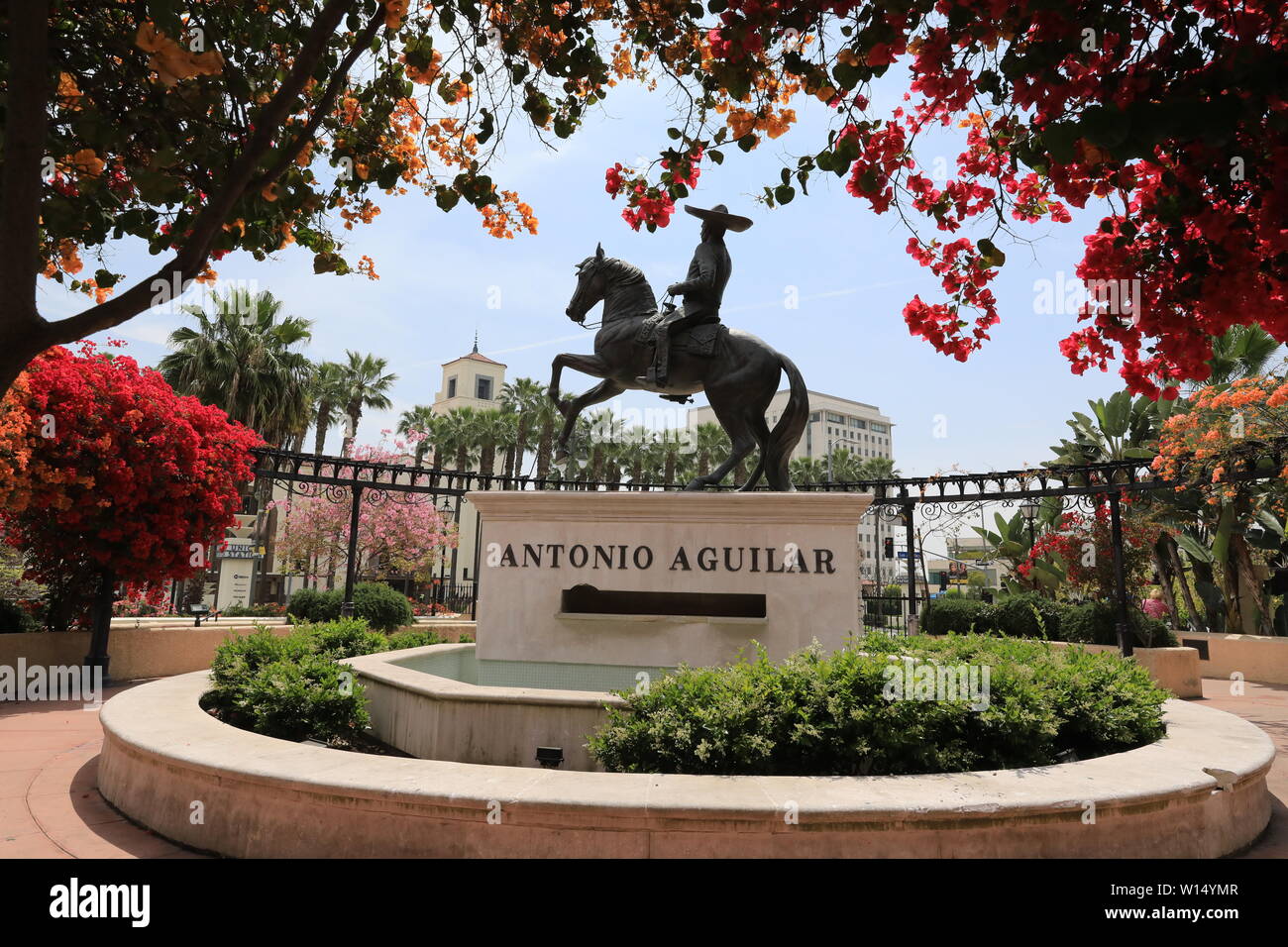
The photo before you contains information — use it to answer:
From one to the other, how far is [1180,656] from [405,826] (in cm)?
1397

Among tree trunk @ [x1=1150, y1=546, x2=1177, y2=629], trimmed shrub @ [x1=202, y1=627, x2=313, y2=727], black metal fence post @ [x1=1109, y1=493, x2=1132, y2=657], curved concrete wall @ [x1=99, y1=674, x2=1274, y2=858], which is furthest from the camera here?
tree trunk @ [x1=1150, y1=546, x2=1177, y2=629]

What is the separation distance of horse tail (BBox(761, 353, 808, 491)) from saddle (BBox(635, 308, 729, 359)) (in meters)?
0.75

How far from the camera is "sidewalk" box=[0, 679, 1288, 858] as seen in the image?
13.8 ft

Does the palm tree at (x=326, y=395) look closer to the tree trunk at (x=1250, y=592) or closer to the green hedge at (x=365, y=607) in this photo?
the green hedge at (x=365, y=607)

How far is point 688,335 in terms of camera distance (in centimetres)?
807

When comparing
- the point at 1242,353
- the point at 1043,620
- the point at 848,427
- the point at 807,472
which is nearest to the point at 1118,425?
the point at 1242,353

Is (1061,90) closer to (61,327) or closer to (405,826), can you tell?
(61,327)

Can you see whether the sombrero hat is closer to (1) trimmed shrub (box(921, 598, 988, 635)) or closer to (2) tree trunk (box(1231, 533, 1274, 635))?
(1) trimmed shrub (box(921, 598, 988, 635))

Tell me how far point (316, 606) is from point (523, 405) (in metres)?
31.9

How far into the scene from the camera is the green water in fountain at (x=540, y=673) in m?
6.87

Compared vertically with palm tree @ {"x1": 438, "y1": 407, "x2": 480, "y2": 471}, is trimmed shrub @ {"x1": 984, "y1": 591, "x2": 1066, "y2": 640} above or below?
below

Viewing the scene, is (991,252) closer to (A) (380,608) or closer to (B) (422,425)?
(A) (380,608)

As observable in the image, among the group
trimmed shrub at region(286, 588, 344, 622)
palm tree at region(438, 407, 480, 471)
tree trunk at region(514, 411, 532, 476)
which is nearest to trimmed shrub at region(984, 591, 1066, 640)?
trimmed shrub at region(286, 588, 344, 622)

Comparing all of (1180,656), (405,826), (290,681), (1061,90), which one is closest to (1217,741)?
(1061,90)
